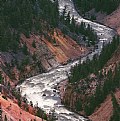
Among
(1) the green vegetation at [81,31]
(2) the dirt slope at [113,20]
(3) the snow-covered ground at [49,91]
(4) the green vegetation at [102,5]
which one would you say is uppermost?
(4) the green vegetation at [102,5]

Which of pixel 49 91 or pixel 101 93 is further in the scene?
pixel 49 91

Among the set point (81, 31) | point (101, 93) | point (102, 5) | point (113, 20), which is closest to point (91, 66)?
point (101, 93)

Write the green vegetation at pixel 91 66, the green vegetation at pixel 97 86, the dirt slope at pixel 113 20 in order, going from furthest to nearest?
the dirt slope at pixel 113 20 < the green vegetation at pixel 91 66 < the green vegetation at pixel 97 86

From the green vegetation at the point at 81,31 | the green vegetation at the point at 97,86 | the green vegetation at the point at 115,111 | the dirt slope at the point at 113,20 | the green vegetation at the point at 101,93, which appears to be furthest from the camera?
the dirt slope at the point at 113,20

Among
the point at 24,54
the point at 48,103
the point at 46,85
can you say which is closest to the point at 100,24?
the point at 24,54

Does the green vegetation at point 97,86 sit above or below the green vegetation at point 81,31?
below

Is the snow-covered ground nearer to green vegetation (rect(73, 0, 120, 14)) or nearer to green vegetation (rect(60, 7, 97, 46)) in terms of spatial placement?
green vegetation (rect(60, 7, 97, 46))

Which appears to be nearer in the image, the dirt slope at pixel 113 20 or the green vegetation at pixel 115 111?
the green vegetation at pixel 115 111

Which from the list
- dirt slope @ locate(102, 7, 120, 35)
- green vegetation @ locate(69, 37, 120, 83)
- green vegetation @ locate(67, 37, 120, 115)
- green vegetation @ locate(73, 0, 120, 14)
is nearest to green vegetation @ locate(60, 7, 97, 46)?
dirt slope @ locate(102, 7, 120, 35)

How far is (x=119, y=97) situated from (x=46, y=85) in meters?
26.7

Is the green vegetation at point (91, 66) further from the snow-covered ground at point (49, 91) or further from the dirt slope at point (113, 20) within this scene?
the dirt slope at point (113, 20)

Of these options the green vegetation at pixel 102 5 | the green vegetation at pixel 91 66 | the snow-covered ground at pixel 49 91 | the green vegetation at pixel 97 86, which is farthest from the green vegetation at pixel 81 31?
the green vegetation at pixel 97 86

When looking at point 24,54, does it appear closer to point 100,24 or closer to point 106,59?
point 106,59

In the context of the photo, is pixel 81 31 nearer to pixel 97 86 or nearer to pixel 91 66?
pixel 91 66
